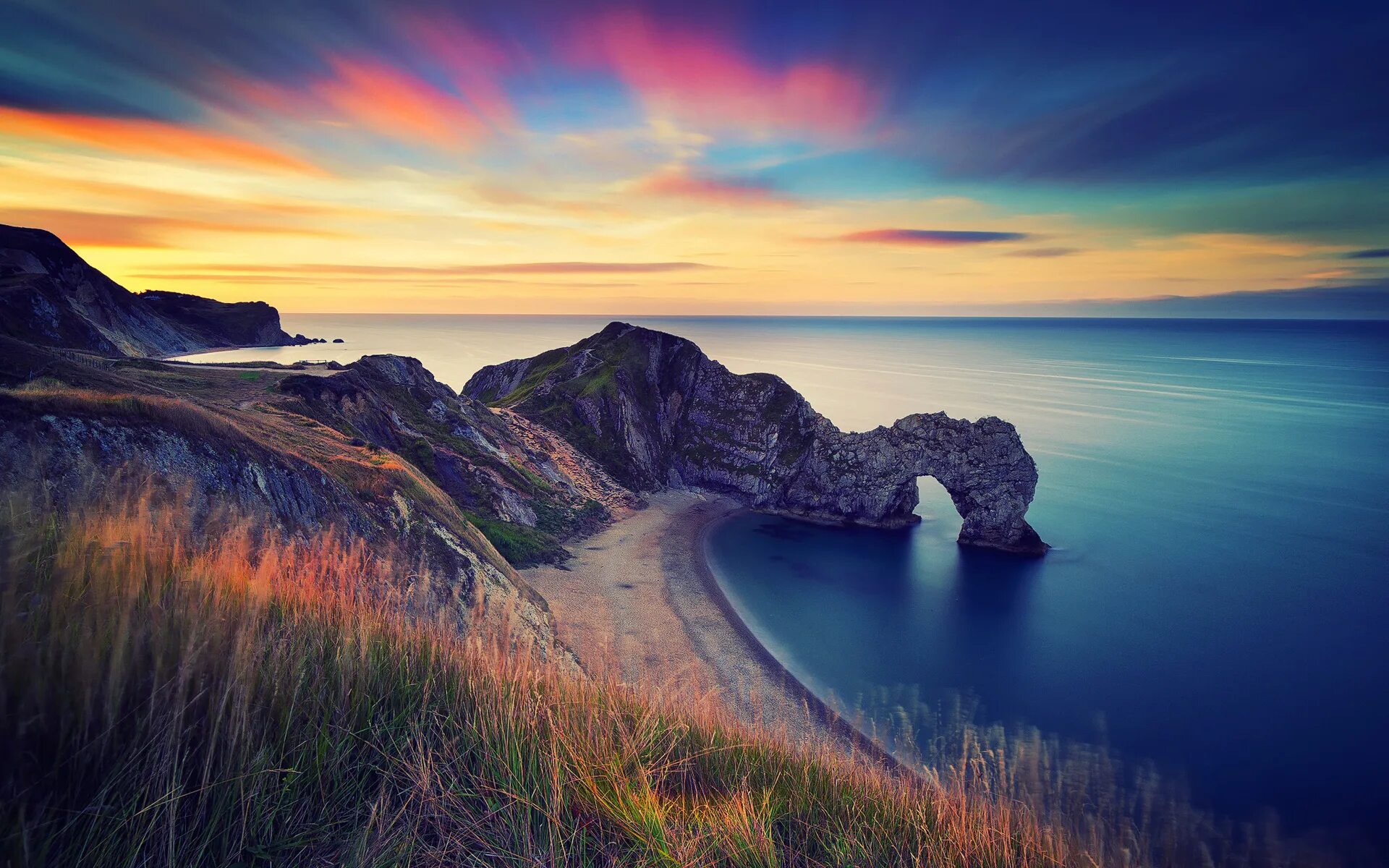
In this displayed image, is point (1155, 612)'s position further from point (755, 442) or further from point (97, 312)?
point (97, 312)

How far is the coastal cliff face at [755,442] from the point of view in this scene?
4488cm

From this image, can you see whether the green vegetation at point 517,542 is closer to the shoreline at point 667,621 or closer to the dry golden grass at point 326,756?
the shoreline at point 667,621

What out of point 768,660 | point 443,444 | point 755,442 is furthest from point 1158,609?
point 443,444

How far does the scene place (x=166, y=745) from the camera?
9.16ft

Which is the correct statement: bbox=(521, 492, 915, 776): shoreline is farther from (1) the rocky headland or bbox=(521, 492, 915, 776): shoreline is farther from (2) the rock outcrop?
(2) the rock outcrop

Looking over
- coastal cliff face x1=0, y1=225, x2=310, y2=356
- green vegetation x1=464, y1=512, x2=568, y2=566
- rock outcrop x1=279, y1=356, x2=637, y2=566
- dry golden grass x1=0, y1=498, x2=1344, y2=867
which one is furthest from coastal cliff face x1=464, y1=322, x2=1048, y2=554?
dry golden grass x1=0, y1=498, x2=1344, y2=867

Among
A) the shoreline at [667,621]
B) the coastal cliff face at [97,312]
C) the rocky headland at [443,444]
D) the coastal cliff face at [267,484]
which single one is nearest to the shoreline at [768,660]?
the shoreline at [667,621]

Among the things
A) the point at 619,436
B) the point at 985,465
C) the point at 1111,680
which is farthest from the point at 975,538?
the point at 619,436

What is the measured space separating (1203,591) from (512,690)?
5060 cm

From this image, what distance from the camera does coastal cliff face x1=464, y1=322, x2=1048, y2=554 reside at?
44.9 meters

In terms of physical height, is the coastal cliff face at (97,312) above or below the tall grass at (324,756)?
above

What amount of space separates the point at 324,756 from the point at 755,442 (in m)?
53.4

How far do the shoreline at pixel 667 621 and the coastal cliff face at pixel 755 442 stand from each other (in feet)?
38.8

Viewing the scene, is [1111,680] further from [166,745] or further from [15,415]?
[15,415]
